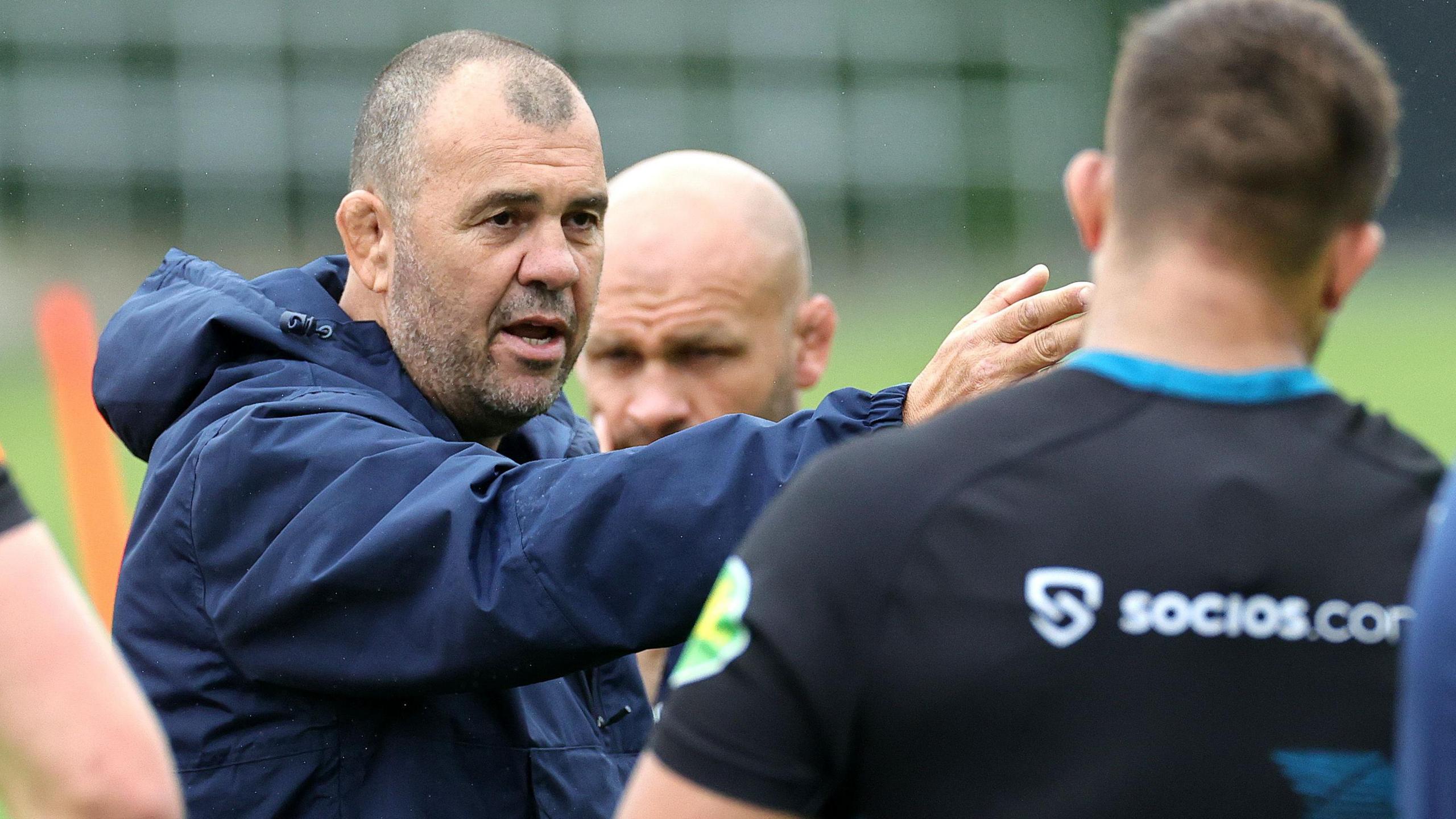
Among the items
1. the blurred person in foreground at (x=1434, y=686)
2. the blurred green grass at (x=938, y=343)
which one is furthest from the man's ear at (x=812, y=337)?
the blurred green grass at (x=938, y=343)

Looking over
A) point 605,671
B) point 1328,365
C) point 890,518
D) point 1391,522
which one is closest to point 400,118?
point 605,671

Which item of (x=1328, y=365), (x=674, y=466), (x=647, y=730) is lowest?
(x=1328, y=365)

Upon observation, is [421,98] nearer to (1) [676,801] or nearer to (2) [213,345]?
(2) [213,345]

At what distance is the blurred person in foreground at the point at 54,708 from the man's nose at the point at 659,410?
7.23ft

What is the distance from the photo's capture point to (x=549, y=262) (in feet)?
8.94

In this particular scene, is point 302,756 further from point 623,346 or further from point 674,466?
point 623,346

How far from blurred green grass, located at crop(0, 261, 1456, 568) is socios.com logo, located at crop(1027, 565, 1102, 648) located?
11227 mm

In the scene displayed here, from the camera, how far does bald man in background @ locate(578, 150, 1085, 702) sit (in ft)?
11.9

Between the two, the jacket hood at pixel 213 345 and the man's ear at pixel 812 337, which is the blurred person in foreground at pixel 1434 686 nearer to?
the jacket hood at pixel 213 345

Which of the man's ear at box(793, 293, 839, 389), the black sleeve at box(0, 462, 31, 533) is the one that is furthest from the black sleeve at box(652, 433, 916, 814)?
the man's ear at box(793, 293, 839, 389)

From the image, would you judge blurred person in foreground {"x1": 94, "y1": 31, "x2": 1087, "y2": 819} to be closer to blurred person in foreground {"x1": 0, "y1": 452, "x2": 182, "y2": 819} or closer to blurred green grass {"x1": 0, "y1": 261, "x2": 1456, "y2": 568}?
blurred person in foreground {"x1": 0, "y1": 452, "x2": 182, "y2": 819}

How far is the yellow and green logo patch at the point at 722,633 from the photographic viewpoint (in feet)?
4.21

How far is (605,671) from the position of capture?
276 centimetres

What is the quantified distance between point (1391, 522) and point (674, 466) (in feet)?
3.21
